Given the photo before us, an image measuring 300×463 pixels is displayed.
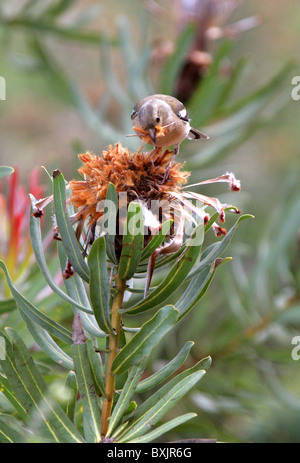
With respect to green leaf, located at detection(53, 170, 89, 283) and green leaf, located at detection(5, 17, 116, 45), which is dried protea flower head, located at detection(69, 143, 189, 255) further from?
green leaf, located at detection(5, 17, 116, 45)

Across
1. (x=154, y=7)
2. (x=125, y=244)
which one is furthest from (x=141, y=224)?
(x=154, y=7)

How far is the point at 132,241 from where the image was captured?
0.36 m

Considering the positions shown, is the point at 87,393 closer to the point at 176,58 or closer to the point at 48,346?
the point at 48,346

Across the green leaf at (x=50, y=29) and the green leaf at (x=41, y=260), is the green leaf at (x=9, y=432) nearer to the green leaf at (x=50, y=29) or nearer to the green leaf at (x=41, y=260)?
the green leaf at (x=41, y=260)

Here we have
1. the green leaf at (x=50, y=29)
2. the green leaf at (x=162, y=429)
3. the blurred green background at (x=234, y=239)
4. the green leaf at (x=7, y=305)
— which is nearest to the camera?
the green leaf at (x=162, y=429)

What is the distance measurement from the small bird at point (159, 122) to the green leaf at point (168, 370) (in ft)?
0.48

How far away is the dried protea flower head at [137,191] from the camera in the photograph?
0.38 metres

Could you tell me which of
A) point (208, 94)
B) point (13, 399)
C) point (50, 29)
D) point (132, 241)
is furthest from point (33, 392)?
point (50, 29)

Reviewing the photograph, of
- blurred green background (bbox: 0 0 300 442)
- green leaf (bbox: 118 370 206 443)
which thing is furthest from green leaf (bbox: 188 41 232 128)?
green leaf (bbox: 118 370 206 443)

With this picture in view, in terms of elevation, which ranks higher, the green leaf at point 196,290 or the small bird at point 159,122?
the small bird at point 159,122

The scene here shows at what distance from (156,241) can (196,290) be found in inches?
2.2

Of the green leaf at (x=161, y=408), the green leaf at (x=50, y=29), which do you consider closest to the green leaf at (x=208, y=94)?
the green leaf at (x=50, y=29)

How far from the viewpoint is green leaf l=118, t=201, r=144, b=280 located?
13.6 inches
